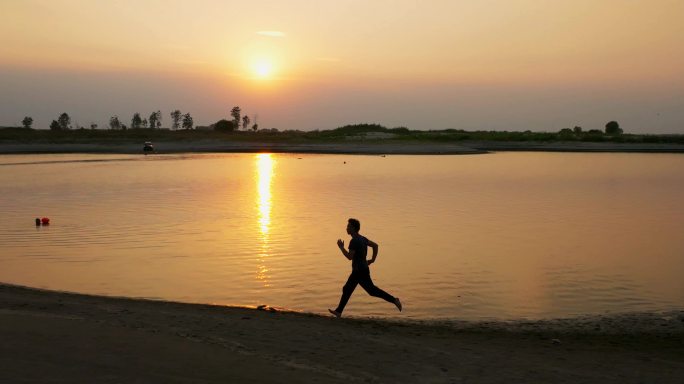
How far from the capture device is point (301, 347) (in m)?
10.6

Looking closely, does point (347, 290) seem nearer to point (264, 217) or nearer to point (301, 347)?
point (301, 347)

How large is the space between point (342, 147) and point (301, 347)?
401 feet

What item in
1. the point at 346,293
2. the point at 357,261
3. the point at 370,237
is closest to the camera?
the point at 357,261

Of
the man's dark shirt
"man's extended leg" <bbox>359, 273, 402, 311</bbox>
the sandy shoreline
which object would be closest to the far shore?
"man's extended leg" <bbox>359, 273, 402, 311</bbox>

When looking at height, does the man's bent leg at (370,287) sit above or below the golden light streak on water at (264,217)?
above

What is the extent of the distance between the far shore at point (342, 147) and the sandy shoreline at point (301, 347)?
103 m

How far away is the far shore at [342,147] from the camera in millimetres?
117875

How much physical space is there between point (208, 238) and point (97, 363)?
16056mm

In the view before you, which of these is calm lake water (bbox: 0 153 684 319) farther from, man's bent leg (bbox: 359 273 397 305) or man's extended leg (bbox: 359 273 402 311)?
man's bent leg (bbox: 359 273 397 305)

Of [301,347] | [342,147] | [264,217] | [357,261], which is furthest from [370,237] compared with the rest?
[342,147]

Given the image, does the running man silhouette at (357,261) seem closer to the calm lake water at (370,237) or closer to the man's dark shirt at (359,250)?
the man's dark shirt at (359,250)

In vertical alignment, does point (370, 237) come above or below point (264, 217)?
above

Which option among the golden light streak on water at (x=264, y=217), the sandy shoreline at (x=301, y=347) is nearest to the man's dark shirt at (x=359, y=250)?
the sandy shoreline at (x=301, y=347)

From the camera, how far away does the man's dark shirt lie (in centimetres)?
1354
